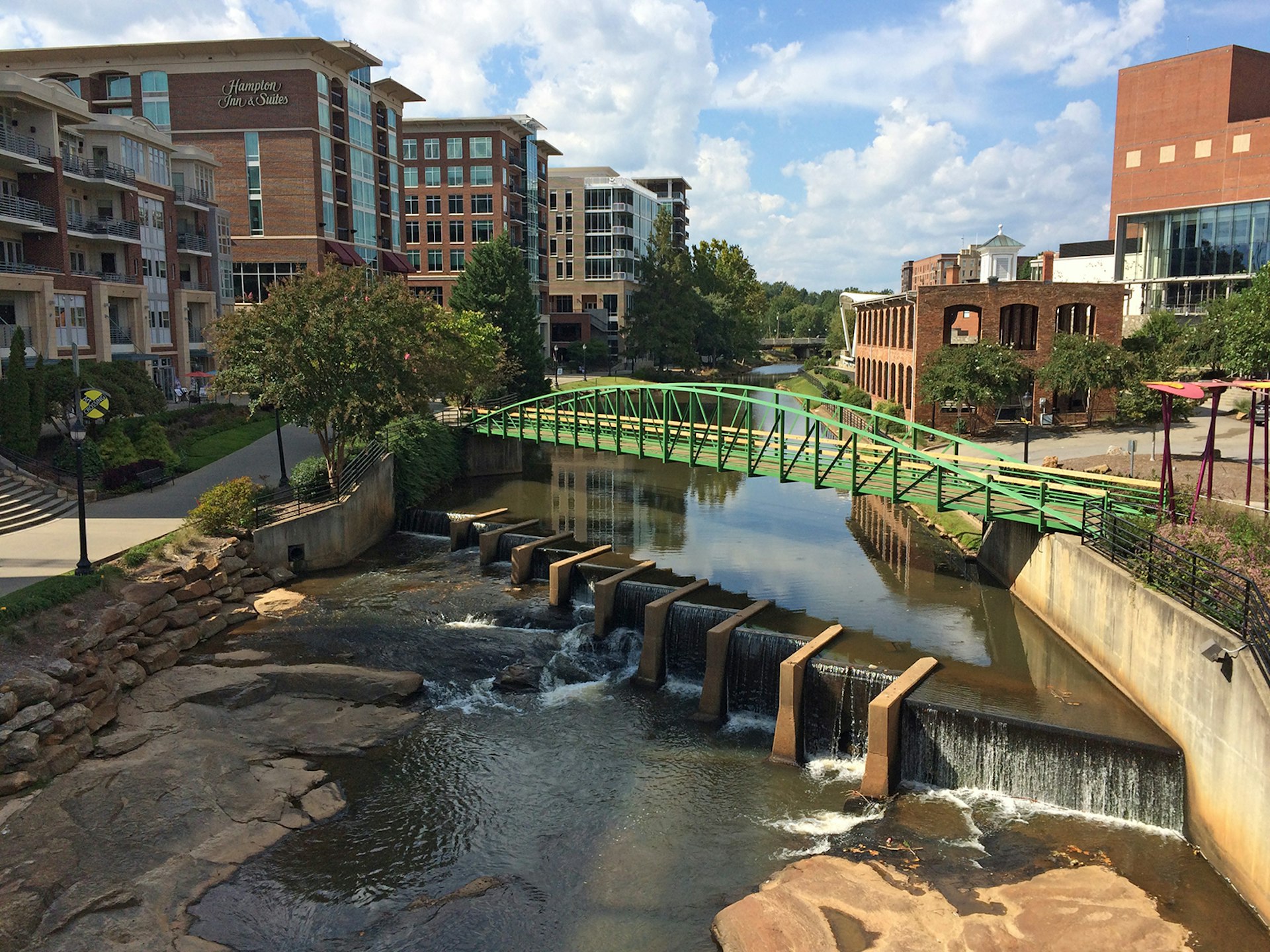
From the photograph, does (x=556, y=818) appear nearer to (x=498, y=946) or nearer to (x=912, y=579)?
(x=498, y=946)

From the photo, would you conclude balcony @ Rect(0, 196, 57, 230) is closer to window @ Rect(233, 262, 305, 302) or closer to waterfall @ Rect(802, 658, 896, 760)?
window @ Rect(233, 262, 305, 302)

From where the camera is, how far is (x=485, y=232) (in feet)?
285

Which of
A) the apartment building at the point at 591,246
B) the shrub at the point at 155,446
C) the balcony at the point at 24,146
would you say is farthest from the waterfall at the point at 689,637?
the apartment building at the point at 591,246

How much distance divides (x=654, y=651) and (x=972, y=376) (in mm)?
29441

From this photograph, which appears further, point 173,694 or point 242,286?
point 242,286

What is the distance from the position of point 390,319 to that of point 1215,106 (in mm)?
57982


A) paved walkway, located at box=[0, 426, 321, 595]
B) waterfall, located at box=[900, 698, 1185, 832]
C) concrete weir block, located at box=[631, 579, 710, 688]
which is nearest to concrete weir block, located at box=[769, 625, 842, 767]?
waterfall, located at box=[900, 698, 1185, 832]

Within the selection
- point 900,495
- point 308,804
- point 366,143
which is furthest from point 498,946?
point 366,143

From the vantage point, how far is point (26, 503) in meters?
29.8

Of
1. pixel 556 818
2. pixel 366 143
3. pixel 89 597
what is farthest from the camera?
pixel 366 143

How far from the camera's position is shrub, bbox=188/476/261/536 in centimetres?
2872

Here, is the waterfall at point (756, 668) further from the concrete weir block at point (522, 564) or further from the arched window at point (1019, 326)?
the arched window at point (1019, 326)

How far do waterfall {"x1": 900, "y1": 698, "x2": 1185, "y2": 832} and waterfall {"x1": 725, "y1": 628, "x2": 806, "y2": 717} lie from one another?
137 inches

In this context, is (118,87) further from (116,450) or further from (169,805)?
(169,805)
